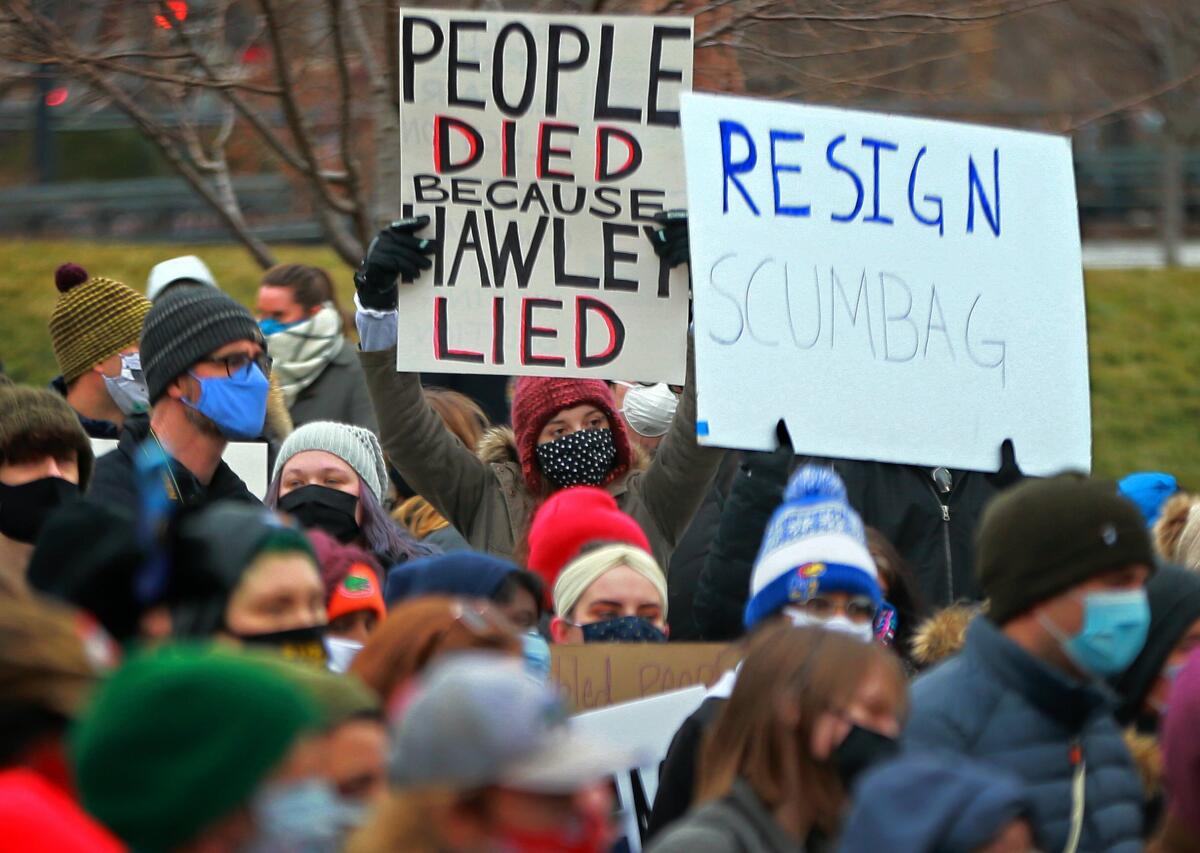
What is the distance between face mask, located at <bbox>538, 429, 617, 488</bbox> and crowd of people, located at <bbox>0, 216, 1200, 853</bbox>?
13 millimetres

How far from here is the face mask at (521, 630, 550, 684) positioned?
434 centimetres

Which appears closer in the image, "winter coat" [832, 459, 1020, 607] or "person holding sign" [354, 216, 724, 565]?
"person holding sign" [354, 216, 724, 565]

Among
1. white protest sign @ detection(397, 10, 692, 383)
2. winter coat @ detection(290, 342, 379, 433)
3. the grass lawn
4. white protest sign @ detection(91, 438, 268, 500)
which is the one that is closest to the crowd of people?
white protest sign @ detection(397, 10, 692, 383)

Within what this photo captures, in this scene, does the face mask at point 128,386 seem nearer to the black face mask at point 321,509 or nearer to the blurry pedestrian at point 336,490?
the blurry pedestrian at point 336,490

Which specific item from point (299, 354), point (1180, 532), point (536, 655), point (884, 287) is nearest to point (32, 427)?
point (536, 655)

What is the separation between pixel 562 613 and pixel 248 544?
1402 millimetres

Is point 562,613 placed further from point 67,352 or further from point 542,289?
point 67,352

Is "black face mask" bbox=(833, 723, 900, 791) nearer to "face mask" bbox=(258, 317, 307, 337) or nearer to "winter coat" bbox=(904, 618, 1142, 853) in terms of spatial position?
"winter coat" bbox=(904, 618, 1142, 853)

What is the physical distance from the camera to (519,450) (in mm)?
5754

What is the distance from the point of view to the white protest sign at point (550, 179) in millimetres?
5758

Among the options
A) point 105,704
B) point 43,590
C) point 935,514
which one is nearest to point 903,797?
point 105,704

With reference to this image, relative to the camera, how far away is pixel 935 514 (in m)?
5.84

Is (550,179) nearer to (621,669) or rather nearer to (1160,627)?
(621,669)

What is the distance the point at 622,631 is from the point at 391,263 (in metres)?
1.36
